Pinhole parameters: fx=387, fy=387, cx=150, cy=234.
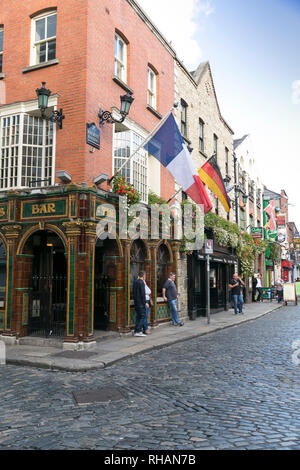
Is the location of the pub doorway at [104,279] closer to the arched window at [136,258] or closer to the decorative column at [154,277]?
the arched window at [136,258]

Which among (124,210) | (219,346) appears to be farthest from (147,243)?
(219,346)

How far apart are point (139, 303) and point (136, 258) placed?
206cm

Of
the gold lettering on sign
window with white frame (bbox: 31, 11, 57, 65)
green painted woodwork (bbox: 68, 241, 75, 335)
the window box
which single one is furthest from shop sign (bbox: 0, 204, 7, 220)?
the window box

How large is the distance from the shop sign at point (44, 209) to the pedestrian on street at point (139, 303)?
3.08 meters

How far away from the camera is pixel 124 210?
11.4m

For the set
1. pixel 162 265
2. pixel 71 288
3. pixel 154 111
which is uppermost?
pixel 154 111

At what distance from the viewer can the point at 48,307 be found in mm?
10742

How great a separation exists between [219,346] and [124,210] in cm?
463

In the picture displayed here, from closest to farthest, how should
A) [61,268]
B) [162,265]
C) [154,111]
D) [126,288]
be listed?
[126,288]
[61,268]
[154,111]
[162,265]

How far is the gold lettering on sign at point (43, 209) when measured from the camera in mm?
10211

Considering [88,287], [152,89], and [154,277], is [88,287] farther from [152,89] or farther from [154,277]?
[152,89]

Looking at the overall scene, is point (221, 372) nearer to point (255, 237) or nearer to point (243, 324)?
point (243, 324)

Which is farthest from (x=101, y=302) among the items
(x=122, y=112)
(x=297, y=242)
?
(x=297, y=242)

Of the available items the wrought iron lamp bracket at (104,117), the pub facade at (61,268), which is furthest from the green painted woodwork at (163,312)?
the wrought iron lamp bracket at (104,117)
